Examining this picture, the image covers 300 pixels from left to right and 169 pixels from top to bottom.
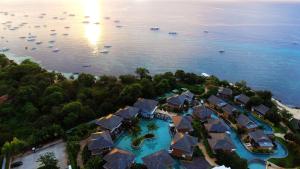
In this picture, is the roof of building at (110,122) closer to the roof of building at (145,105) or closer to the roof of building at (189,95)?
the roof of building at (145,105)

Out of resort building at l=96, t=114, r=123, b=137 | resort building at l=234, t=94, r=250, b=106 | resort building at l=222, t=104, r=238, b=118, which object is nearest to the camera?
resort building at l=96, t=114, r=123, b=137

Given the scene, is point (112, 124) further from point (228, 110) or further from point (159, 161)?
point (228, 110)

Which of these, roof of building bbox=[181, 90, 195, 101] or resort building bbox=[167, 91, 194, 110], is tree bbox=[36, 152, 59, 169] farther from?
roof of building bbox=[181, 90, 195, 101]

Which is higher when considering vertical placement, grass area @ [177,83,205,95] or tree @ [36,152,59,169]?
grass area @ [177,83,205,95]

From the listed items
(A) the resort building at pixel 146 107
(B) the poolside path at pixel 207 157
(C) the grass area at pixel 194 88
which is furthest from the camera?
(C) the grass area at pixel 194 88

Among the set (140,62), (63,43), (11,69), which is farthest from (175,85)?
(63,43)

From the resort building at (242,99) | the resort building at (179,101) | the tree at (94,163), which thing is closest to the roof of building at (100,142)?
the tree at (94,163)

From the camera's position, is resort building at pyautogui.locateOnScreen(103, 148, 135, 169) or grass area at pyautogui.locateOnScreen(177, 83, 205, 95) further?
grass area at pyautogui.locateOnScreen(177, 83, 205, 95)

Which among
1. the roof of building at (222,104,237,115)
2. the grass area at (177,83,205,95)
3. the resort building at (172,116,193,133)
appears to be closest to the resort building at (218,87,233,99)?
the grass area at (177,83,205,95)
